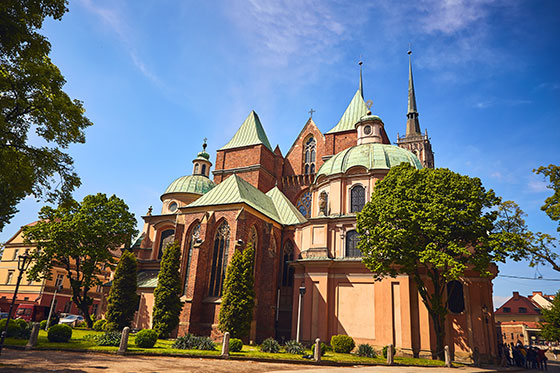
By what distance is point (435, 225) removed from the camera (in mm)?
21984

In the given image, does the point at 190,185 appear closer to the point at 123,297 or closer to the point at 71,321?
the point at 123,297

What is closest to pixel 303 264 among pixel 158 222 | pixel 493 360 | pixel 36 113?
pixel 493 360

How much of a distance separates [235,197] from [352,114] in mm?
22260

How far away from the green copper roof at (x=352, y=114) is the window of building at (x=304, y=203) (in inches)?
332

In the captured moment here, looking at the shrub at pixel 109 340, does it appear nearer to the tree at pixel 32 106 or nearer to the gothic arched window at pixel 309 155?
the tree at pixel 32 106

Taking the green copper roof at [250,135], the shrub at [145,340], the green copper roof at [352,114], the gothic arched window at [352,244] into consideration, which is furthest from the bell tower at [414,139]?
the shrub at [145,340]

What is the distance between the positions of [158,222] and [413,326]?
2743 centimetres

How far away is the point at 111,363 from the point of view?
44.6 ft

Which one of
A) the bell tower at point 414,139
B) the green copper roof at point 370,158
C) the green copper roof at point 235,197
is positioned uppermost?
the bell tower at point 414,139

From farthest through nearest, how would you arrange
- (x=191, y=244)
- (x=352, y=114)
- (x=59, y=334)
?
(x=352, y=114), (x=191, y=244), (x=59, y=334)

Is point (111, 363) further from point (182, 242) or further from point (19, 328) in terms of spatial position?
point (182, 242)

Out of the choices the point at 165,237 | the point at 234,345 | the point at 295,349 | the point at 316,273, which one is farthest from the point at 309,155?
the point at 234,345

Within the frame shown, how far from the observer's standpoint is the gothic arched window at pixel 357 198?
105ft

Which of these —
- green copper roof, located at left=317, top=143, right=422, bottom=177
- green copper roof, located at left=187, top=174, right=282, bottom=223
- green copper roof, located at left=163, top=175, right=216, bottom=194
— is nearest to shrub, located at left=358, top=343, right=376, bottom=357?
green copper roof, located at left=187, top=174, right=282, bottom=223
